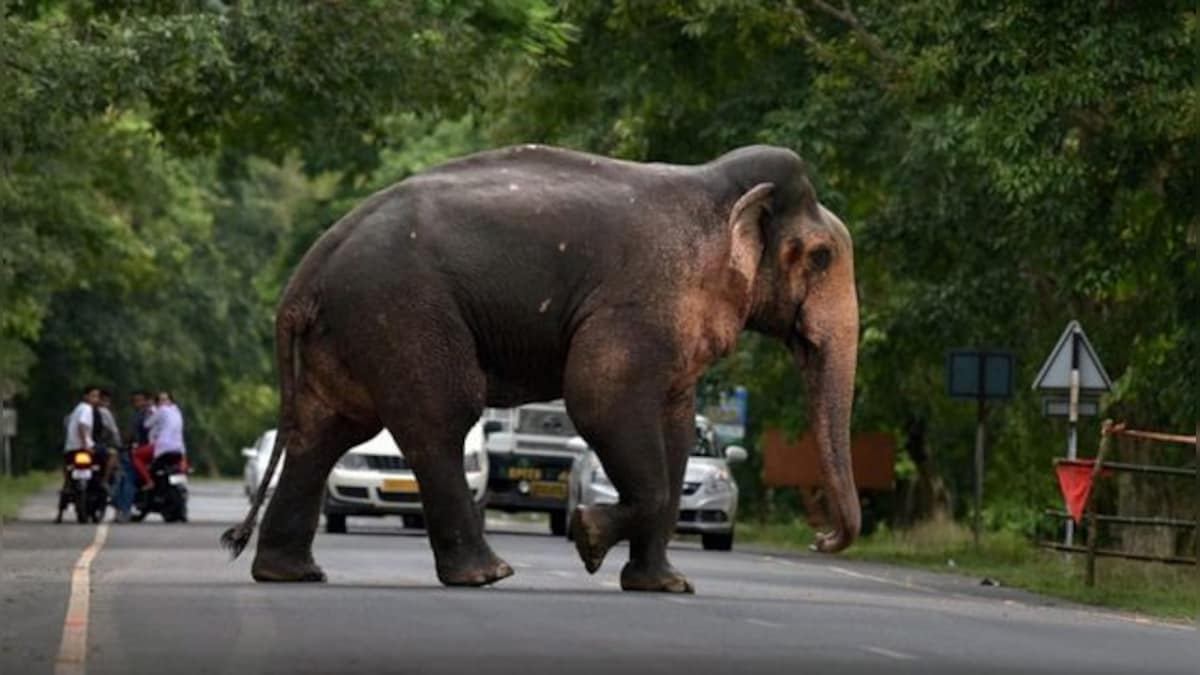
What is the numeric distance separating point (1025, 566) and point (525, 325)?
45.1 feet

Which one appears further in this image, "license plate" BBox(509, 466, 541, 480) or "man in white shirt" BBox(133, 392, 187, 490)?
"license plate" BBox(509, 466, 541, 480)

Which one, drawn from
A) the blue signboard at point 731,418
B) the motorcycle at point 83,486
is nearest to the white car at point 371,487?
the motorcycle at point 83,486

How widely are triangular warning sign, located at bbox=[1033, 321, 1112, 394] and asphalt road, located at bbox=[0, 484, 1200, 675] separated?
12.8ft

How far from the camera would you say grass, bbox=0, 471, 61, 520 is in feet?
189

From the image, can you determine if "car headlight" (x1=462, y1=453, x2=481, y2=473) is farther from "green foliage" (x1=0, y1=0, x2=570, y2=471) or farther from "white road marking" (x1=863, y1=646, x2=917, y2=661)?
"white road marking" (x1=863, y1=646, x2=917, y2=661)

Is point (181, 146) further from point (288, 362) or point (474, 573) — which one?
point (474, 573)

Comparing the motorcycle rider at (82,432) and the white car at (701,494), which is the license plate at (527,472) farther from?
the white car at (701,494)

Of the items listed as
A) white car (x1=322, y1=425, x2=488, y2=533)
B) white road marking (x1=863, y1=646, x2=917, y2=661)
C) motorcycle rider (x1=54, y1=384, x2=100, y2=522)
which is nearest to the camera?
white road marking (x1=863, y1=646, x2=917, y2=661)

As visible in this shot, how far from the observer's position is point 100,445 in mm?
51344

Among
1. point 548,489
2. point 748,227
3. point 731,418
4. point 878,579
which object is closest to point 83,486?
point 548,489

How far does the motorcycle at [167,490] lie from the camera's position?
52125mm

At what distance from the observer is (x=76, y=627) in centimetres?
2155

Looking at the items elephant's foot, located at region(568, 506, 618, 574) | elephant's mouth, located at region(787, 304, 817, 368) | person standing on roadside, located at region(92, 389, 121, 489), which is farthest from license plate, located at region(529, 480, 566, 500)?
elephant's foot, located at region(568, 506, 618, 574)

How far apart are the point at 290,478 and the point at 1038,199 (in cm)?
1402
